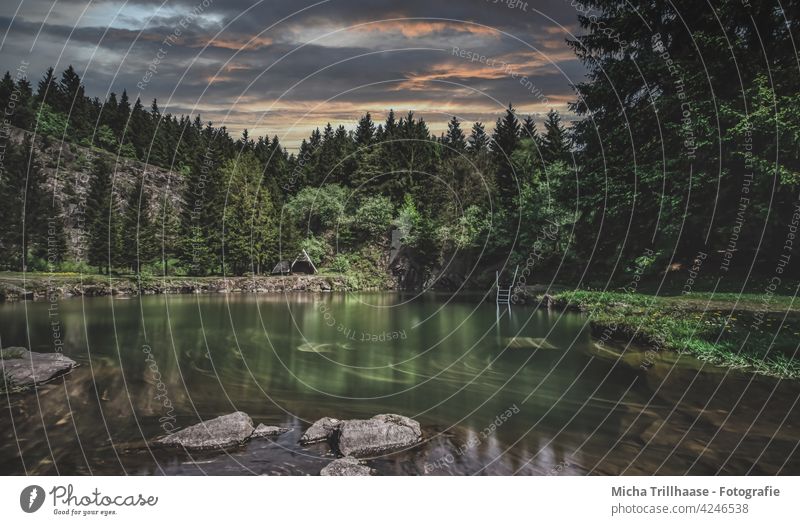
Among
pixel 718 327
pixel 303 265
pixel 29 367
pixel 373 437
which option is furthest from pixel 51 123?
pixel 718 327

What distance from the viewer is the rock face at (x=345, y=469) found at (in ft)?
23.0

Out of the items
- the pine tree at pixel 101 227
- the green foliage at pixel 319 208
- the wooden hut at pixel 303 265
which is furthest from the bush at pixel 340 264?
the pine tree at pixel 101 227

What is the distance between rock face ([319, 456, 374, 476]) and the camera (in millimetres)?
7004

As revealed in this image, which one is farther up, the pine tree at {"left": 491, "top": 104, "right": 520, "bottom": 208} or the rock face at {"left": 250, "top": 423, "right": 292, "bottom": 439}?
the pine tree at {"left": 491, "top": 104, "right": 520, "bottom": 208}

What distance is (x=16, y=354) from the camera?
44.0 ft

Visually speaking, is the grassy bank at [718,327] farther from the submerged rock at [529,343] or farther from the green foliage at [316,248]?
the green foliage at [316,248]

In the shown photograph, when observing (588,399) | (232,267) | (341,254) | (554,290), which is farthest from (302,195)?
(588,399)

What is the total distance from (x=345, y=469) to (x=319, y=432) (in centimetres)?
164

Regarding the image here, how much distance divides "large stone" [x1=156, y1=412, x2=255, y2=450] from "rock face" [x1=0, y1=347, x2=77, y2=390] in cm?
569

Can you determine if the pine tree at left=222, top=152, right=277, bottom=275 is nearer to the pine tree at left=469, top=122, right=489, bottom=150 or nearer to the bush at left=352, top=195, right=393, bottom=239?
the bush at left=352, top=195, right=393, bottom=239

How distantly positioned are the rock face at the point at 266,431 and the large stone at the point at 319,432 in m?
0.62

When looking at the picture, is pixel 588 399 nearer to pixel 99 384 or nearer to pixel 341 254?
pixel 99 384

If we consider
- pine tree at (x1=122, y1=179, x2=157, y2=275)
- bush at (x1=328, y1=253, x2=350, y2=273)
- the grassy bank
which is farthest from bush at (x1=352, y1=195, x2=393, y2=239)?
the grassy bank

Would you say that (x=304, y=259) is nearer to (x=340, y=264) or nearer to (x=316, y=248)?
(x=316, y=248)
